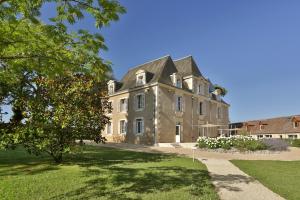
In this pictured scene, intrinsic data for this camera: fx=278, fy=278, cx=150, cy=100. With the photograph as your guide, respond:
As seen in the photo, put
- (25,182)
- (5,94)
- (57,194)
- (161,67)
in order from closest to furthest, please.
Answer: (57,194), (25,182), (5,94), (161,67)

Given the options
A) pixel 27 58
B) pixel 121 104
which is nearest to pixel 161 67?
pixel 121 104

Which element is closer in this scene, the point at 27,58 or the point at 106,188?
the point at 27,58

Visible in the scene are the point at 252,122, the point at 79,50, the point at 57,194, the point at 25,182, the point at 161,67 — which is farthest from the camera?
the point at 252,122

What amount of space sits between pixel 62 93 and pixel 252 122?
156 ft

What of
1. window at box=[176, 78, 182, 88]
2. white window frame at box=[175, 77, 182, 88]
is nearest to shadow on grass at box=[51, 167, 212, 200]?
white window frame at box=[175, 77, 182, 88]

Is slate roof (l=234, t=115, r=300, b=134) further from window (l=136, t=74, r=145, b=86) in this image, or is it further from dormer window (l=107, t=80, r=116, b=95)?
dormer window (l=107, t=80, r=116, b=95)

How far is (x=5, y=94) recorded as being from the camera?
A: 46.8 ft

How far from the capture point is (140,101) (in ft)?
92.7

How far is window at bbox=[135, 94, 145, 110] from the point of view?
1091 inches

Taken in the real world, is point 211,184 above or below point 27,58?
below

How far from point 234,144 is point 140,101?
1113 cm

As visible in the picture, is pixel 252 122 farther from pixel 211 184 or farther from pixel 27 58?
pixel 27 58

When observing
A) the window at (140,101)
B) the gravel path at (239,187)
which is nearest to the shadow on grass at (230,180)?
the gravel path at (239,187)

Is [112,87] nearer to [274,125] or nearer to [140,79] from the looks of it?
[140,79]
